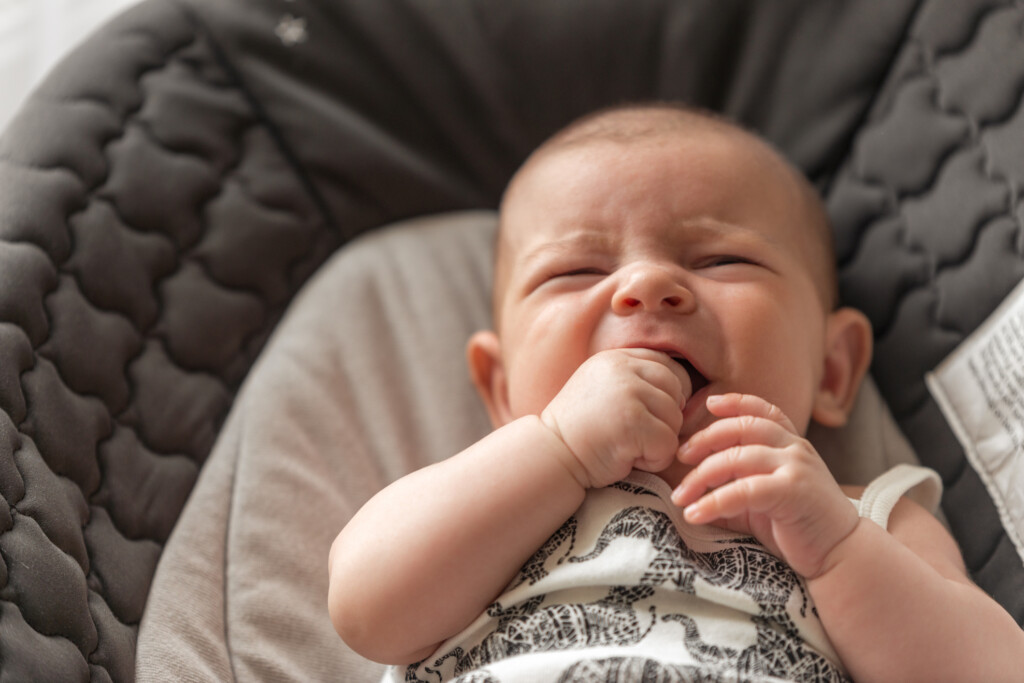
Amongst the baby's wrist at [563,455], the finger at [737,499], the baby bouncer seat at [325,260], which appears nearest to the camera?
the finger at [737,499]

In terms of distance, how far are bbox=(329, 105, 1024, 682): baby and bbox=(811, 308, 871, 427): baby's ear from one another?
0.13 m

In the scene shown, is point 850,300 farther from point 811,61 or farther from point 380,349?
point 380,349

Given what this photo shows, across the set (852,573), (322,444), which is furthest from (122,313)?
(852,573)

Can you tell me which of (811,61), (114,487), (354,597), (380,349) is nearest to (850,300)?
(811,61)

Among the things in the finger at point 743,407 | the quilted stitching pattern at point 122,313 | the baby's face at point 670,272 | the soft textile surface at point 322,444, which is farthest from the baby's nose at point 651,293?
the quilted stitching pattern at point 122,313

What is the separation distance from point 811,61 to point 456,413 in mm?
770

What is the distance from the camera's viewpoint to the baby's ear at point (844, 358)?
1.18 metres

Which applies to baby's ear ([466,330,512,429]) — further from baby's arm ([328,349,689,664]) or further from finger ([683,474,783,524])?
finger ([683,474,783,524])

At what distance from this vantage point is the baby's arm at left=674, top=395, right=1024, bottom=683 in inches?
32.6

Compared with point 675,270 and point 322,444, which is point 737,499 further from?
point 322,444

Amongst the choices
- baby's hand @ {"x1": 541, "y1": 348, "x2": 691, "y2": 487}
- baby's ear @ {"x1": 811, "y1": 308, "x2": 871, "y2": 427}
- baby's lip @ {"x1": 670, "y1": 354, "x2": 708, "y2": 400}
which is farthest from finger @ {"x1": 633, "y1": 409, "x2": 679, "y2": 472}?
baby's ear @ {"x1": 811, "y1": 308, "x2": 871, "y2": 427}

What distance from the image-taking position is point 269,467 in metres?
1.18

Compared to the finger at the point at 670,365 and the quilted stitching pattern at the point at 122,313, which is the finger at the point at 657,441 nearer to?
the finger at the point at 670,365

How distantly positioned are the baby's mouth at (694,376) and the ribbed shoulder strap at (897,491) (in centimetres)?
22
